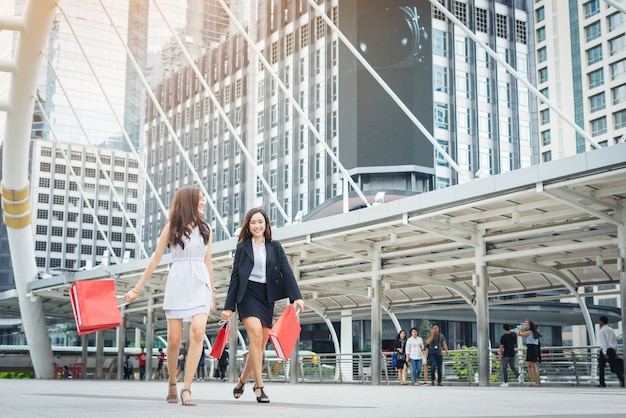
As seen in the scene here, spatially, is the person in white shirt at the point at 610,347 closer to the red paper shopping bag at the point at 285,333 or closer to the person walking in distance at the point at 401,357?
the person walking in distance at the point at 401,357

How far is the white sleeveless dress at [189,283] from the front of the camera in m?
6.70

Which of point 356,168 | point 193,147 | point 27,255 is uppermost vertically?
point 193,147

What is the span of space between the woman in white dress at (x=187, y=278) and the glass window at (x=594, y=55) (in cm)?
7234

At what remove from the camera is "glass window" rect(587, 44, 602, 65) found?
7319cm

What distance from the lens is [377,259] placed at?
21.1 metres

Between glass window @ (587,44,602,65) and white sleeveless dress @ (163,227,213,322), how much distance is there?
238 feet

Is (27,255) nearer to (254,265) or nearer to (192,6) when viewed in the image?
(254,265)

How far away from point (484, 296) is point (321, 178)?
46.1m

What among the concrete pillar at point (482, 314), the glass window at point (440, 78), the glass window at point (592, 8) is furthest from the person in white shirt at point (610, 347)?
the glass window at point (592, 8)

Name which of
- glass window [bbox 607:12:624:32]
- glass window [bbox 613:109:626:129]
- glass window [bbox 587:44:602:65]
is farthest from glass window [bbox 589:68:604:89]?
glass window [bbox 613:109:626:129]

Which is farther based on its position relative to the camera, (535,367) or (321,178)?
(321,178)

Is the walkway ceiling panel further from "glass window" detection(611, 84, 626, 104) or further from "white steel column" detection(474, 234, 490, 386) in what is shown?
"glass window" detection(611, 84, 626, 104)

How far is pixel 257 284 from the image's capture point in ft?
23.8

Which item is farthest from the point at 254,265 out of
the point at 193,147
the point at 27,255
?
the point at 193,147
